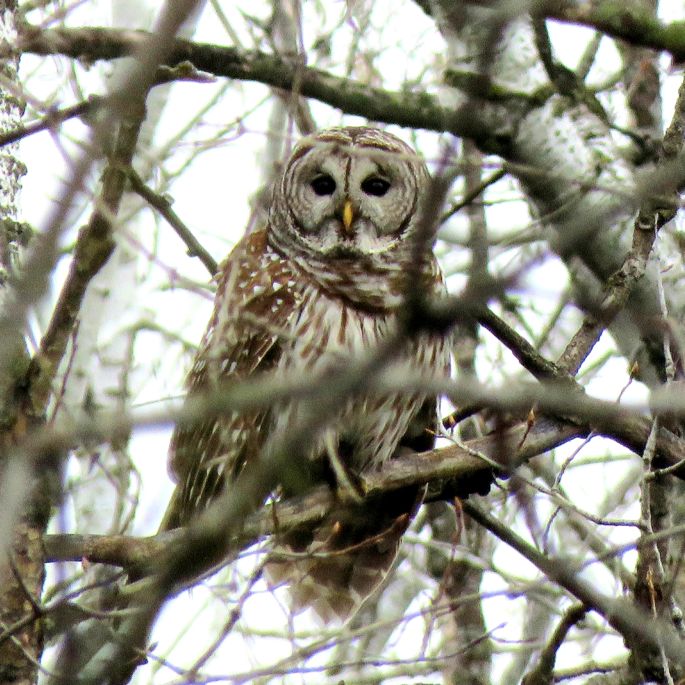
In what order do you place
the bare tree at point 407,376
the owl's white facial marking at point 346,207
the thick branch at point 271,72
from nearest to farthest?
the bare tree at point 407,376 < the thick branch at point 271,72 < the owl's white facial marking at point 346,207

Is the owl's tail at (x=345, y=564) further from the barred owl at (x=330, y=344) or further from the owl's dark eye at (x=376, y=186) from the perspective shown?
the owl's dark eye at (x=376, y=186)

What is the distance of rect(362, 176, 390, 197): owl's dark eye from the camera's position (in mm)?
6180

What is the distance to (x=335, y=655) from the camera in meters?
8.14

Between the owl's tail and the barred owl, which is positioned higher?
the barred owl

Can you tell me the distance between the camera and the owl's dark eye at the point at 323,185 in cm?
620

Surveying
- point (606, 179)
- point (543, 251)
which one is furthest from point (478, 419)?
point (543, 251)

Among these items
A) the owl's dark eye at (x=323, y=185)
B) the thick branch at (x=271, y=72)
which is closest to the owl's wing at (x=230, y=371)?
the owl's dark eye at (x=323, y=185)

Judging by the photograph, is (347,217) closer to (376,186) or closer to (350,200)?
(350,200)

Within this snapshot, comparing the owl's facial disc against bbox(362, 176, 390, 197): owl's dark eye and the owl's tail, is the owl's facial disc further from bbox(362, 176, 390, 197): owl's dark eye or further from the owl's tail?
the owl's tail

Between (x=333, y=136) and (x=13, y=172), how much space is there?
2137mm

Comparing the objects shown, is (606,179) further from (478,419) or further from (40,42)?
(40,42)

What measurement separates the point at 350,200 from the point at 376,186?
0.19 metres

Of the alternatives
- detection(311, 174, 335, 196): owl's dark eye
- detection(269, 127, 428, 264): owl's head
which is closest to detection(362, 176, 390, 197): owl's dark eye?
detection(269, 127, 428, 264): owl's head

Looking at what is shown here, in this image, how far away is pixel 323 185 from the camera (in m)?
6.23
